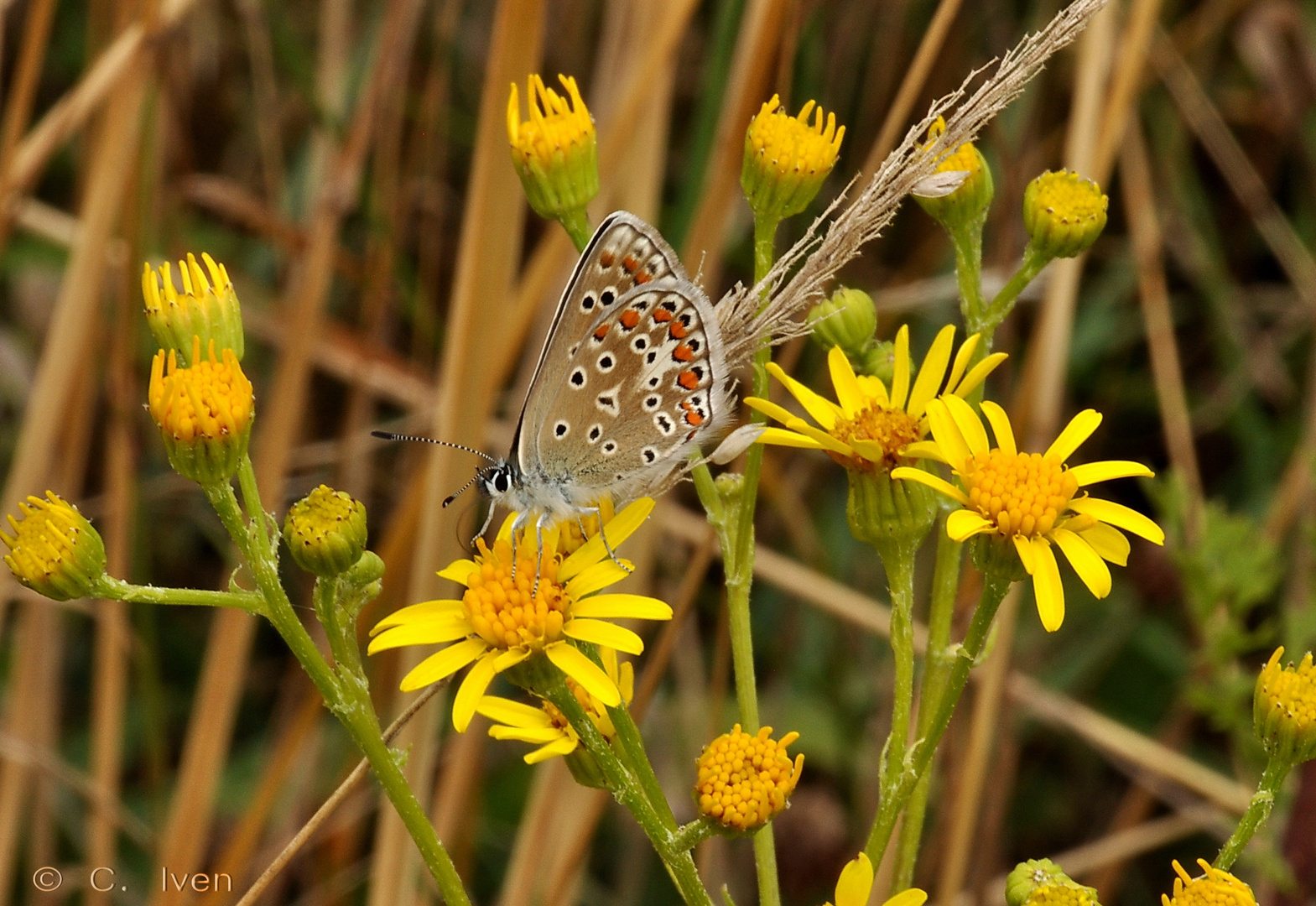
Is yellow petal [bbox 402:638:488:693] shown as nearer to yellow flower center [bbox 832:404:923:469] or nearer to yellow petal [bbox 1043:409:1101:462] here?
yellow flower center [bbox 832:404:923:469]

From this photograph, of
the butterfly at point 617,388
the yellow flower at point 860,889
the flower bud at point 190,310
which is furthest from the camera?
the butterfly at point 617,388

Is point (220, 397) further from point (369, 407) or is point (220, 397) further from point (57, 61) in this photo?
point (57, 61)

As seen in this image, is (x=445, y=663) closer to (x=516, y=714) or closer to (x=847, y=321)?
(x=516, y=714)

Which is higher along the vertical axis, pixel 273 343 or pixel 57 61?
pixel 57 61

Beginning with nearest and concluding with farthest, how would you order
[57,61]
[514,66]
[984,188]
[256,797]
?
[984,188] < [514,66] < [256,797] < [57,61]

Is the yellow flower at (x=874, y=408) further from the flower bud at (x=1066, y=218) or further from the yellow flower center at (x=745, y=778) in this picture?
the yellow flower center at (x=745, y=778)

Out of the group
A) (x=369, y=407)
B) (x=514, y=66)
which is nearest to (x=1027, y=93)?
→ (x=514, y=66)

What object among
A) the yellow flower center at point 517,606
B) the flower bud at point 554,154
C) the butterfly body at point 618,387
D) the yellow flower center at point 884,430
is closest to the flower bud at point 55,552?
the yellow flower center at point 517,606

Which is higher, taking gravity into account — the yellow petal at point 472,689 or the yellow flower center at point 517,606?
the yellow flower center at point 517,606
